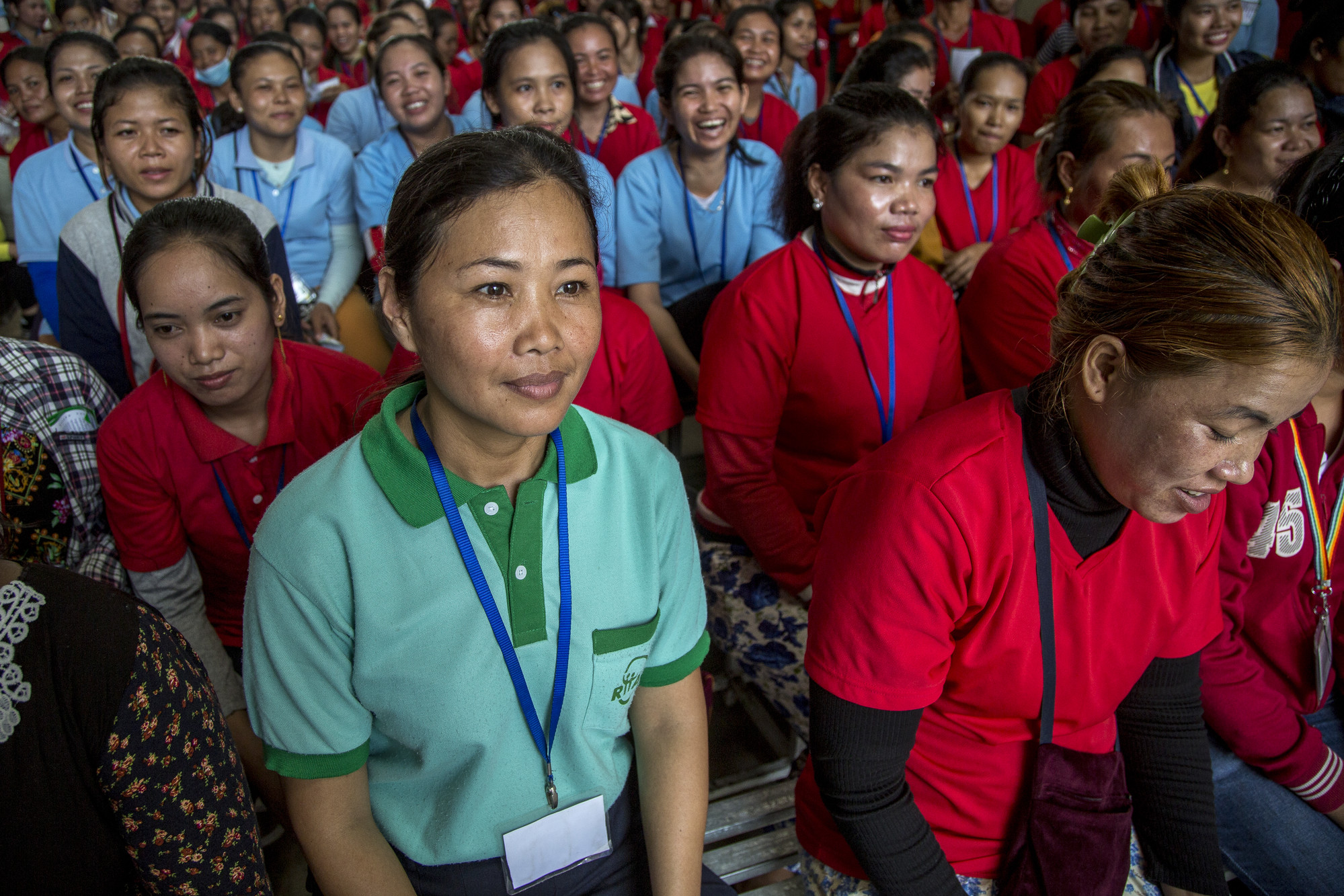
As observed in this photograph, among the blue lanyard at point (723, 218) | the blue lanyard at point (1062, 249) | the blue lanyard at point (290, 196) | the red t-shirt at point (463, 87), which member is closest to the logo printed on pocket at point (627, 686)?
the blue lanyard at point (1062, 249)

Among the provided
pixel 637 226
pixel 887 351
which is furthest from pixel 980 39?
pixel 887 351

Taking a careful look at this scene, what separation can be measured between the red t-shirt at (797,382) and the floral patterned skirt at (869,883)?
1.90 feet

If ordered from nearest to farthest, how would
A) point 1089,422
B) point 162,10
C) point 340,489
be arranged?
point 340,489 → point 1089,422 → point 162,10

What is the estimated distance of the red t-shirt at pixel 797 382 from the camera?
175 cm

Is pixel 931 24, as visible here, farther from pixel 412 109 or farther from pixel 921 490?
pixel 921 490

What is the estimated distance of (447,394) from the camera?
0.96 m

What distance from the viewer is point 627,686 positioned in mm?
1089

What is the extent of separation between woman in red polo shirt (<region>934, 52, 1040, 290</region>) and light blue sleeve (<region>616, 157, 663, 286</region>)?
1.03 meters

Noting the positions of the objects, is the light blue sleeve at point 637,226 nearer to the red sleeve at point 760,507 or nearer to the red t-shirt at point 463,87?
the red sleeve at point 760,507

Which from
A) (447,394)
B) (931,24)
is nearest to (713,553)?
(447,394)

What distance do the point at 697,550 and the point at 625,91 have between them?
441 centimetres

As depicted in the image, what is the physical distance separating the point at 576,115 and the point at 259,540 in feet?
10.6

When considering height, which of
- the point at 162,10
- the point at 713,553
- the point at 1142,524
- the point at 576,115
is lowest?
the point at 713,553

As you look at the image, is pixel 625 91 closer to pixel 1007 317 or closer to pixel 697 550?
pixel 1007 317
